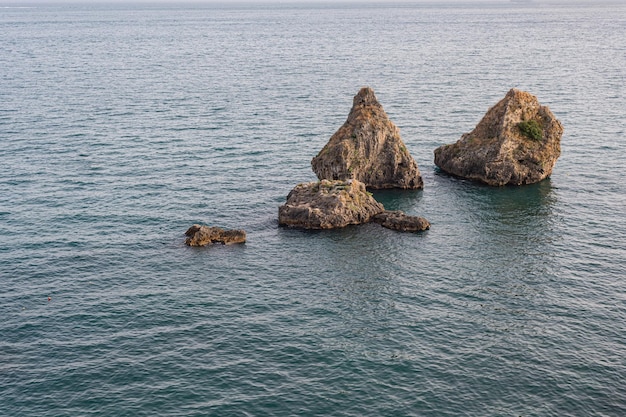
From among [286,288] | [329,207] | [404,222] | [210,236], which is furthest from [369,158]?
[286,288]

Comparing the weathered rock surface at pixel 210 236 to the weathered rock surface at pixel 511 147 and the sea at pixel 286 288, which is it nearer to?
the sea at pixel 286 288

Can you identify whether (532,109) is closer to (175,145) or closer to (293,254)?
(293,254)

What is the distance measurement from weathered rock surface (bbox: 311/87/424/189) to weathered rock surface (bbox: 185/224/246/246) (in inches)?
827

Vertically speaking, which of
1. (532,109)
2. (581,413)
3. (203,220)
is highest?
(532,109)

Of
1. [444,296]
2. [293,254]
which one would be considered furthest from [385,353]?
[293,254]

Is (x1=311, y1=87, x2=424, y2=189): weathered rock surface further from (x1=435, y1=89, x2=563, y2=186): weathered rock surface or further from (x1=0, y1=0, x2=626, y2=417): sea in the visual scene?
(x1=435, y1=89, x2=563, y2=186): weathered rock surface

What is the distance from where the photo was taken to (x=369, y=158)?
9981 centimetres

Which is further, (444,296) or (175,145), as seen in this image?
(175,145)

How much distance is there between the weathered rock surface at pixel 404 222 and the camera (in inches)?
3374

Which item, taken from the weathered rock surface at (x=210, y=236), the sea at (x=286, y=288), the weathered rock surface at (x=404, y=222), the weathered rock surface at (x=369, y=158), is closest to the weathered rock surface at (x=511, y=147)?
the sea at (x=286, y=288)

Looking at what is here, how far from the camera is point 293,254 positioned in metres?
79.4

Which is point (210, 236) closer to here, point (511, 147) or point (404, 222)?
point (404, 222)

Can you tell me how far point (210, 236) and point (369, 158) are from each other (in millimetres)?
28365

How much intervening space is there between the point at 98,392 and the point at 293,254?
29.6 meters
